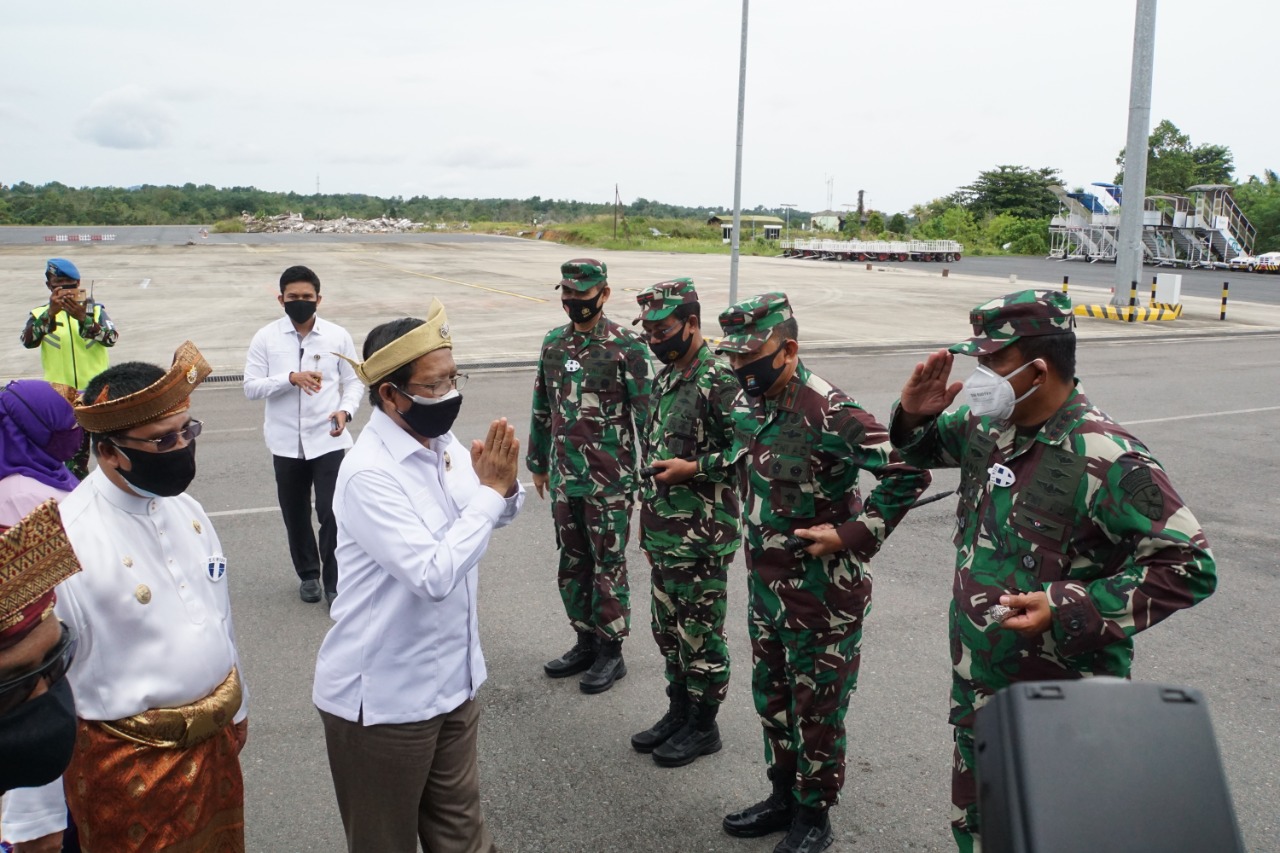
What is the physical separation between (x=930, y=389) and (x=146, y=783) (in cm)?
261

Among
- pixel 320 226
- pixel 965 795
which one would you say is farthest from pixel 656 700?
pixel 320 226

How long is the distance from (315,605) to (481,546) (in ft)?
12.1

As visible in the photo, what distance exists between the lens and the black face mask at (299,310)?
598 cm

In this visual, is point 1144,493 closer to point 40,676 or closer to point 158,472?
point 40,676

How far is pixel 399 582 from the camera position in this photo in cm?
282

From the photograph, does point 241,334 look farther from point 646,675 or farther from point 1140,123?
point 1140,123

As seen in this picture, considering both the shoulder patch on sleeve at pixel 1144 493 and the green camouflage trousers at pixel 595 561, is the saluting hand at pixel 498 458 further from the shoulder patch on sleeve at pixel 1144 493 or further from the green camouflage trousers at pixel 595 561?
the green camouflage trousers at pixel 595 561

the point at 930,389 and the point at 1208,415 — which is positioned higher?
the point at 930,389

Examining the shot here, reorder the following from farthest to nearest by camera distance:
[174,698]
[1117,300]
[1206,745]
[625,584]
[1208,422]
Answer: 1. [1117,300]
2. [1208,422]
3. [625,584]
4. [174,698]
5. [1206,745]

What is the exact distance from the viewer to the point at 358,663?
2.82 m

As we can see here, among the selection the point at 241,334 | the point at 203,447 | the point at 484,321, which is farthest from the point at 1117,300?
the point at 203,447

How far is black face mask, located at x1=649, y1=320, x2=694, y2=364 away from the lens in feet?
14.5

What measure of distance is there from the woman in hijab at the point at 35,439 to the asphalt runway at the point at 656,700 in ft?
4.99

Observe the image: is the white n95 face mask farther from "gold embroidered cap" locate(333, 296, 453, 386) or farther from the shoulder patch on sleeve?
"gold embroidered cap" locate(333, 296, 453, 386)
